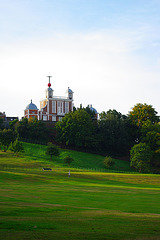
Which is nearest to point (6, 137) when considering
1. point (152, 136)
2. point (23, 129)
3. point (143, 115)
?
point (23, 129)

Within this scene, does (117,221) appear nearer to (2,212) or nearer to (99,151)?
(2,212)

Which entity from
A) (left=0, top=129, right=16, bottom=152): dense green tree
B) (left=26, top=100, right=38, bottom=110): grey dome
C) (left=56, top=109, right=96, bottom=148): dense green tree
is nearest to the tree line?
(left=56, top=109, right=96, bottom=148): dense green tree

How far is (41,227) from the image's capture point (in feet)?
39.7

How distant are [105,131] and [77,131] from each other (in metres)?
9.12

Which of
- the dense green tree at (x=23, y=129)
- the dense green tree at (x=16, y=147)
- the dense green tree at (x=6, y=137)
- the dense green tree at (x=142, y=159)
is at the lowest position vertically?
the dense green tree at (x=142, y=159)

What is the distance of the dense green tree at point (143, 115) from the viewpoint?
9894cm

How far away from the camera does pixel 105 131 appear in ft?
315

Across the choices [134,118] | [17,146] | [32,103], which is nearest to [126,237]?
[17,146]

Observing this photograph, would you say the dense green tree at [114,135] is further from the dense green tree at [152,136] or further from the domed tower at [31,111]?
the domed tower at [31,111]

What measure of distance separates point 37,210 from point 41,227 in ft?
12.0

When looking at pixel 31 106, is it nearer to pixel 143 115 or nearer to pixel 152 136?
pixel 143 115

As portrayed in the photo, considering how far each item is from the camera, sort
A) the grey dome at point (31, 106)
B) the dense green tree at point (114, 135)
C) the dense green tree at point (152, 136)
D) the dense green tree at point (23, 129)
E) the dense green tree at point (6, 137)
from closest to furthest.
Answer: the dense green tree at point (6, 137)
the dense green tree at point (152, 136)
the dense green tree at point (114, 135)
the dense green tree at point (23, 129)
the grey dome at point (31, 106)

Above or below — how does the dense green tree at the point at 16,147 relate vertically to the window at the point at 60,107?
below

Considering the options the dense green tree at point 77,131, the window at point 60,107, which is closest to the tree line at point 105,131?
the dense green tree at point 77,131
